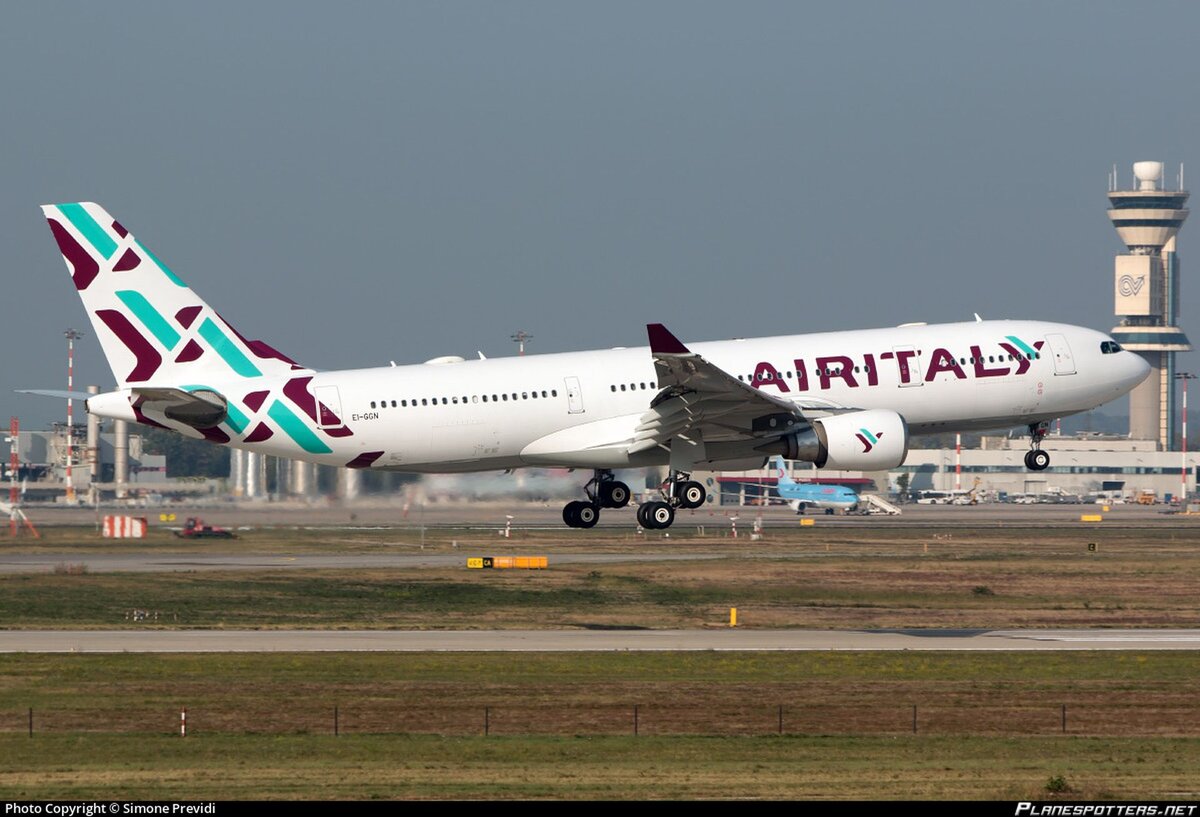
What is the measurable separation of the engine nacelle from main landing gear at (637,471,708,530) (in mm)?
3616

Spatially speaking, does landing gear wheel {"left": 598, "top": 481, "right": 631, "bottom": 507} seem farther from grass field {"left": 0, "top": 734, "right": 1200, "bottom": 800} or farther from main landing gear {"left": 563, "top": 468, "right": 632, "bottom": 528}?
grass field {"left": 0, "top": 734, "right": 1200, "bottom": 800}

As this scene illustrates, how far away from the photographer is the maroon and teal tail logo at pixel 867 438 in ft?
183

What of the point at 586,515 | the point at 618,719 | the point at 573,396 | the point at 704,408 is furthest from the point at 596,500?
the point at 618,719

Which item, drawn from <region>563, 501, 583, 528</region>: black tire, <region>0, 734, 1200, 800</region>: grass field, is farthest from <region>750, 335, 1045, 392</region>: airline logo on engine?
<region>0, 734, 1200, 800</region>: grass field

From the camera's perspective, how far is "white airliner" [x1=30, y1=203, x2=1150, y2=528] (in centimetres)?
5544

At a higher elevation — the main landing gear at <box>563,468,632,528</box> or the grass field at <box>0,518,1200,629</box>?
the main landing gear at <box>563,468,632,528</box>

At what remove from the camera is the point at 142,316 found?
56.0m

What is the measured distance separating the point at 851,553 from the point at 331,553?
26722 millimetres

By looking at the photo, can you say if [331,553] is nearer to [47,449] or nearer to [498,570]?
[498,570]

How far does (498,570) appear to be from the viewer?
77.8m

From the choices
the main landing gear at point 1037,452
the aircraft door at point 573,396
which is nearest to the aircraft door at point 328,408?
the aircraft door at point 573,396

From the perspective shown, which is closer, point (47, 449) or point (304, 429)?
point (304, 429)

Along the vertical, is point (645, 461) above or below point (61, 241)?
below
